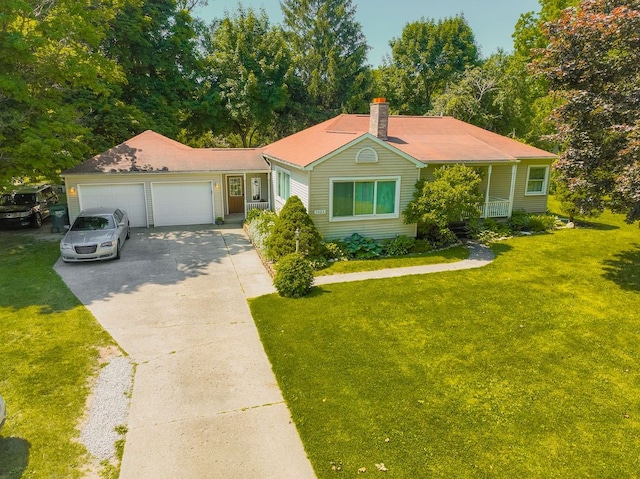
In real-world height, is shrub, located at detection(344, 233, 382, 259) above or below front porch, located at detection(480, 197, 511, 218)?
below

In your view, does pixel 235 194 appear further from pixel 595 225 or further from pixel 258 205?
pixel 595 225

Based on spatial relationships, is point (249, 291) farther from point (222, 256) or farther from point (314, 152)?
point (314, 152)

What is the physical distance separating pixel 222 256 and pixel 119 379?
306 inches

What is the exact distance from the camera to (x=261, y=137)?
128 ft

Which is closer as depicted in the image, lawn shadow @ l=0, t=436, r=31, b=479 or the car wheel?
lawn shadow @ l=0, t=436, r=31, b=479

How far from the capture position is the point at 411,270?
13.7 meters

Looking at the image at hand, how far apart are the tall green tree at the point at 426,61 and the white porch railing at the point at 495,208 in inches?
861

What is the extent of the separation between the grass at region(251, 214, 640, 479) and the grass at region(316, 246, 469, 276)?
124 cm

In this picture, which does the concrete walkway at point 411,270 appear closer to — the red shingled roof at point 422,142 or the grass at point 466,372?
the grass at point 466,372

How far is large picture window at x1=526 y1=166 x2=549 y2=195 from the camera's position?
798 inches

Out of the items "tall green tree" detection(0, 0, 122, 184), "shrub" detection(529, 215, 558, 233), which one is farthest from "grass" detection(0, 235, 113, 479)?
"shrub" detection(529, 215, 558, 233)

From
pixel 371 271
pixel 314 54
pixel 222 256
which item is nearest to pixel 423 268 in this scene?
pixel 371 271

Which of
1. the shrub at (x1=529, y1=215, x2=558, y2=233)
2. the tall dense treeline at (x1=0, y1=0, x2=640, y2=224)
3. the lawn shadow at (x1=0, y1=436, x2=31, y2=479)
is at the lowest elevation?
the lawn shadow at (x1=0, y1=436, x2=31, y2=479)

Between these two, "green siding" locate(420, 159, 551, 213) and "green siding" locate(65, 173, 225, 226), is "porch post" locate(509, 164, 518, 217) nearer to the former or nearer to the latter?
"green siding" locate(420, 159, 551, 213)
